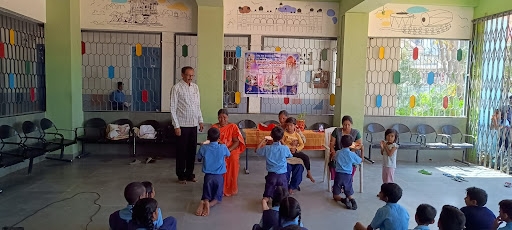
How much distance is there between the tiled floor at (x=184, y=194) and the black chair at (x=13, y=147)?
0.32 m

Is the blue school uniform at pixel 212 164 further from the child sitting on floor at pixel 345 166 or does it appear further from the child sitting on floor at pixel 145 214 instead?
the child sitting on floor at pixel 145 214

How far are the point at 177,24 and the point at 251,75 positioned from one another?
1654mm

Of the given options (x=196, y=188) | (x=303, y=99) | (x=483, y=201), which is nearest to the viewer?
(x=483, y=201)

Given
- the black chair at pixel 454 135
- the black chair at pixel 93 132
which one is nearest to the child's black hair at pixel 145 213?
the black chair at pixel 93 132

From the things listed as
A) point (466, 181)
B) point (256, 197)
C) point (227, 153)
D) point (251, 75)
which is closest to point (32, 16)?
point (251, 75)

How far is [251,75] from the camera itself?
23.6ft

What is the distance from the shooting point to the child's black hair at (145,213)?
2.27 meters

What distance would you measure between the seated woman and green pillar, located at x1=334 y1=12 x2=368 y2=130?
2943mm

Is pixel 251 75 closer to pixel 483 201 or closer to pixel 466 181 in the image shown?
pixel 466 181

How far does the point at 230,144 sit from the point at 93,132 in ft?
12.1

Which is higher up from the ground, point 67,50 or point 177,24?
point 177,24

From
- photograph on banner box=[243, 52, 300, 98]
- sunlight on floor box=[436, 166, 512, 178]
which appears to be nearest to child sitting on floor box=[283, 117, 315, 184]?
photograph on banner box=[243, 52, 300, 98]

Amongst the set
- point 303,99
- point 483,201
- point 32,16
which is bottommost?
point 483,201

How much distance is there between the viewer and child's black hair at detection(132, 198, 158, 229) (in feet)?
7.45
